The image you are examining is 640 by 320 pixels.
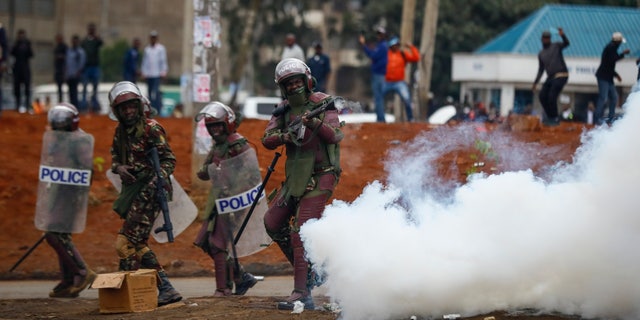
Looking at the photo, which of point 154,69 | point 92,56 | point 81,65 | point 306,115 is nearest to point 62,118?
point 306,115

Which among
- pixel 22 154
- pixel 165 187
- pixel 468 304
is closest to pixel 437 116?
pixel 22 154

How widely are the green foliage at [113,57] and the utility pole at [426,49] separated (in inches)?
1415

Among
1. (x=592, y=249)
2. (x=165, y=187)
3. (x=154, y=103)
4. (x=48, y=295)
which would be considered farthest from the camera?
(x=154, y=103)

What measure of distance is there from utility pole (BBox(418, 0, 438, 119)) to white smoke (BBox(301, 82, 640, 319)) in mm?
16066

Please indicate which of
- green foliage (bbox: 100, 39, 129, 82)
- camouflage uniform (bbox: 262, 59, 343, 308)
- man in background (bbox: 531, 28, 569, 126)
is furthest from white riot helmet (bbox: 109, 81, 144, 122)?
green foliage (bbox: 100, 39, 129, 82)

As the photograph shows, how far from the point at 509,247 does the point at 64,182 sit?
18.0 feet

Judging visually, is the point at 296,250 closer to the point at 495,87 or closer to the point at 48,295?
the point at 48,295

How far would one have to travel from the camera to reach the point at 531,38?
3597 cm

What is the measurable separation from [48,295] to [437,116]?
1446 cm

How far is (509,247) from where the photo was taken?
805 cm

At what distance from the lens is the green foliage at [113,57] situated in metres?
59.4

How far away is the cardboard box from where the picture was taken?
952cm

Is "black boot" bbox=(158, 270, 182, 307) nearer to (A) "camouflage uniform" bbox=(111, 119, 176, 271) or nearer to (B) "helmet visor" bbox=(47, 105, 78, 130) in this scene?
(A) "camouflage uniform" bbox=(111, 119, 176, 271)

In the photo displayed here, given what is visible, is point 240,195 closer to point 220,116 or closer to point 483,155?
point 220,116
